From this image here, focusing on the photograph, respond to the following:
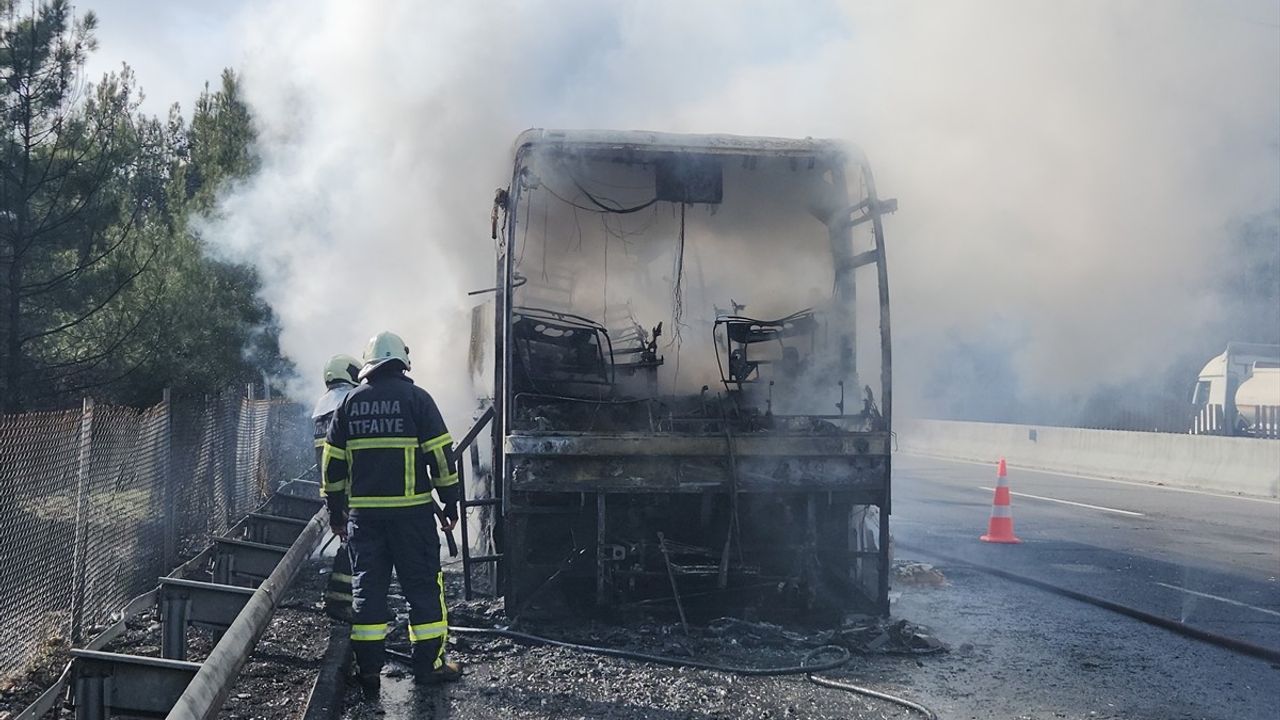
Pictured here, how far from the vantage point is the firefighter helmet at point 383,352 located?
5.88 m

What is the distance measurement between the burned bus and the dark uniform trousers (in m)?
0.96

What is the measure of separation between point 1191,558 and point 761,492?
5.43 m

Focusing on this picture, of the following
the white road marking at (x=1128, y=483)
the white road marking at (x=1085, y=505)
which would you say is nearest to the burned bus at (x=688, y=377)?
the white road marking at (x=1085, y=505)

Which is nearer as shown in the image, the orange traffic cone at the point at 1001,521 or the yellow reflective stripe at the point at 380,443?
the yellow reflective stripe at the point at 380,443

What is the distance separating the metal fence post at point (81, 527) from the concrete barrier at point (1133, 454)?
50.5 ft

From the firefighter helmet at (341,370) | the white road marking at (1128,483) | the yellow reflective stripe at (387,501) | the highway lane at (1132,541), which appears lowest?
the highway lane at (1132,541)

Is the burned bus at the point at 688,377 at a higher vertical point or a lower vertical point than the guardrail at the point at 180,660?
higher

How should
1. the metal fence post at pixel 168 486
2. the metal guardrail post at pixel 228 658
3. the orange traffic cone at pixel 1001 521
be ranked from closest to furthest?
1. the metal guardrail post at pixel 228 658
2. the metal fence post at pixel 168 486
3. the orange traffic cone at pixel 1001 521

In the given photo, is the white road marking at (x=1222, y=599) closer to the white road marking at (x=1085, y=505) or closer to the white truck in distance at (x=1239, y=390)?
the white road marking at (x=1085, y=505)

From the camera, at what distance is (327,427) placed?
24.6ft

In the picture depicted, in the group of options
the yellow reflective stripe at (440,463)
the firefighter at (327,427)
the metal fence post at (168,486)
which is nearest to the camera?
the yellow reflective stripe at (440,463)

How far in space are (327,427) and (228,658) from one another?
385 cm

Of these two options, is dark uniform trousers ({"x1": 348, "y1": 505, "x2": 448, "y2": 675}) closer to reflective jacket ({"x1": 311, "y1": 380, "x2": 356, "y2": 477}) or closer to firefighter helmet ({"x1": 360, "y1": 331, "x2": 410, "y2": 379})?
firefighter helmet ({"x1": 360, "y1": 331, "x2": 410, "y2": 379})

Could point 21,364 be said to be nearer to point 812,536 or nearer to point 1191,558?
point 812,536
